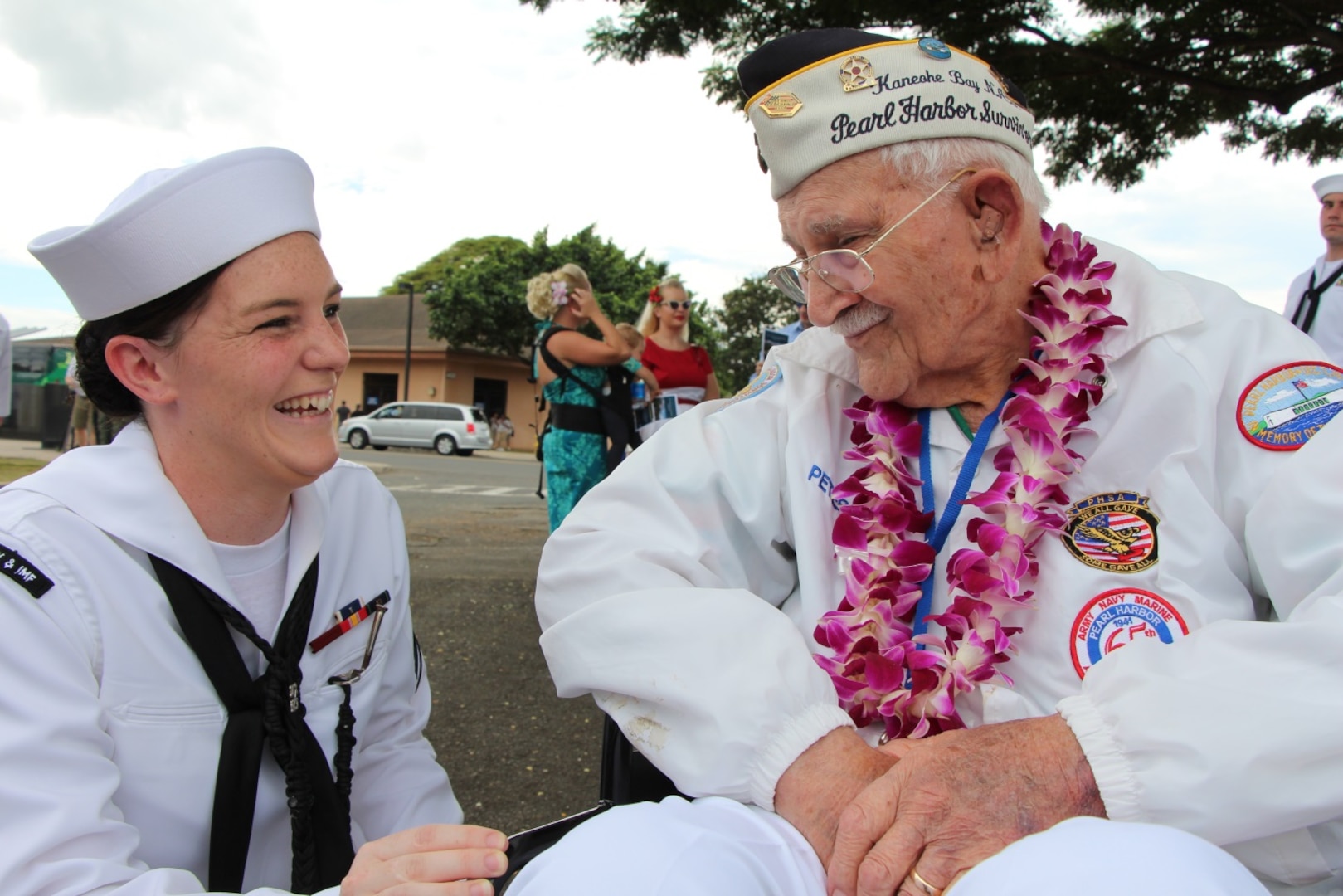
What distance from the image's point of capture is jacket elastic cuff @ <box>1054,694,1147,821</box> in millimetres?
1286

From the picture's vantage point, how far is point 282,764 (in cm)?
159

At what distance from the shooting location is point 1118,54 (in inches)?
210

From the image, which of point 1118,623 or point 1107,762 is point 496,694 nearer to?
point 1118,623

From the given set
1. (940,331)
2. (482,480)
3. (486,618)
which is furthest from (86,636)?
(482,480)

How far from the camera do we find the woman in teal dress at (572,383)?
534cm

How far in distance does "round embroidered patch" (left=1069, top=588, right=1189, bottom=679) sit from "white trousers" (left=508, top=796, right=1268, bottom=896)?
55cm

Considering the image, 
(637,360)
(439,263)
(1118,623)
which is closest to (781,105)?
(1118,623)

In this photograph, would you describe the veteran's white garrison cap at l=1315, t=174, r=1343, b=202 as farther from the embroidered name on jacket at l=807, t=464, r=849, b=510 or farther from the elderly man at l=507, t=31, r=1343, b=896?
the embroidered name on jacket at l=807, t=464, r=849, b=510

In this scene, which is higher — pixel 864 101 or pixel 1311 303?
pixel 1311 303

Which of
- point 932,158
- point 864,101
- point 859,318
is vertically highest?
point 864,101

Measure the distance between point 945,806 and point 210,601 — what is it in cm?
123

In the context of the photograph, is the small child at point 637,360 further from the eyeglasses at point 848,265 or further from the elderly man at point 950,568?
the eyeglasses at point 848,265

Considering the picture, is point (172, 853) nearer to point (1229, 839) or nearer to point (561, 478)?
point (1229, 839)

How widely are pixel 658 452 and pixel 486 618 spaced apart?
3.48 metres
